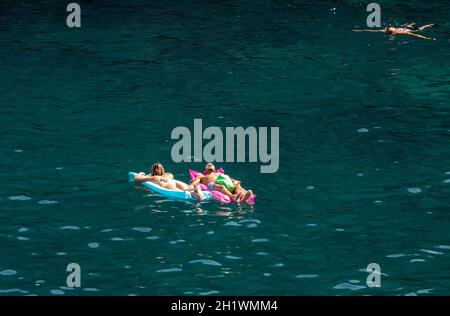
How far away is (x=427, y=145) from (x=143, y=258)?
1224 cm

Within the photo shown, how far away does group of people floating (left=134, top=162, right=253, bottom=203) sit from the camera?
89.6 feet

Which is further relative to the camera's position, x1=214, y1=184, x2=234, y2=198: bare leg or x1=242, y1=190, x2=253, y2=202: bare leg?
x1=214, y1=184, x2=234, y2=198: bare leg

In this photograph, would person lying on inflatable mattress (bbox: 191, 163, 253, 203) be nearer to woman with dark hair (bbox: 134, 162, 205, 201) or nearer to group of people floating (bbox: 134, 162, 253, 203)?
group of people floating (bbox: 134, 162, 253, 203)

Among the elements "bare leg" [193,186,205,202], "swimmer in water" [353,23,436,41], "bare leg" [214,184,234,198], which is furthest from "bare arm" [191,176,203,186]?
"swimmer in water" [353,23,436,41]

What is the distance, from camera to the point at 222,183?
2762 centimetres

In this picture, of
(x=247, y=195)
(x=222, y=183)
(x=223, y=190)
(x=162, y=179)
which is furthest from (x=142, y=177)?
(x=247, y=195)

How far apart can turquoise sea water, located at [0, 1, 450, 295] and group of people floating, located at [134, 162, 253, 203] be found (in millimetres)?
356

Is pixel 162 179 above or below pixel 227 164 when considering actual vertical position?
below

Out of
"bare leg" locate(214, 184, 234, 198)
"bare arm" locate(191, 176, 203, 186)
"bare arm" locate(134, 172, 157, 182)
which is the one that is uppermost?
"bare arm" locate(134, 172, 157, 182)

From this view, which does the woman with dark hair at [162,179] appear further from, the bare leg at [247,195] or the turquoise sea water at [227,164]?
the bare leg at [247,195]

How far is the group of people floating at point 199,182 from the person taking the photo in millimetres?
27312

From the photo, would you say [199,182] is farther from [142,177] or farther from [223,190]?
[142,177]

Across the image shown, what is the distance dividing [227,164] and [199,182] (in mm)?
2673
